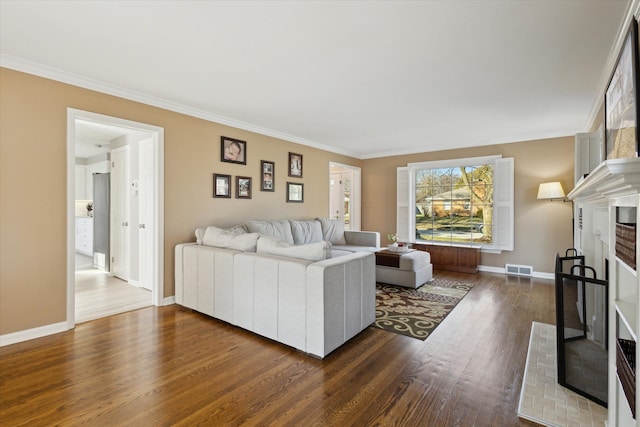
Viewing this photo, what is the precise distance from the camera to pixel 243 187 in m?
4.72

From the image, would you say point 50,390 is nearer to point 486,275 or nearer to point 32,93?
point 32,93

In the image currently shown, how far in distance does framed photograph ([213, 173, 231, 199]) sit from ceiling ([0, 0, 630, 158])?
855 mm

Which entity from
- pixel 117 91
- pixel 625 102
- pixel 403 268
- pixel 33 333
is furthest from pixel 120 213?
pixel 625 102

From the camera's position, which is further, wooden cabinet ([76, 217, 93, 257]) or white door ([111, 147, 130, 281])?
wooden cabinet ([76, 217, 93, 257])

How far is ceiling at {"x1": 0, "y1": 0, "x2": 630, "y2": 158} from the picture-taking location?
1992 mm

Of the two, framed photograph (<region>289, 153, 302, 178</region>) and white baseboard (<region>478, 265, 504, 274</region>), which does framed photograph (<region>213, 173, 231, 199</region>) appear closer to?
framed photograph (<region>289, 153, 302, 178</region>)

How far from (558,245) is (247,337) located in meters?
5.23

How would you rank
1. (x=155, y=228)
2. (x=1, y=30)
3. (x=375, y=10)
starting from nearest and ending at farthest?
1. (x=375, y=10)
2. (x=1, y=30)
3. (x=155, y=228)

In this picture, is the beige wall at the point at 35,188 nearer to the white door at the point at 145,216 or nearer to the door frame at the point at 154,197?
the door frame at the point at 154,197

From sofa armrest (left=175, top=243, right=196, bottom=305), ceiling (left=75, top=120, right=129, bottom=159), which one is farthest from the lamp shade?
ceiling (left=75, top=120, right=129, bottom=159)

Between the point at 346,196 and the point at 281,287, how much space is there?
5.45 metres

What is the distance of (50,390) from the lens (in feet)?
6.47

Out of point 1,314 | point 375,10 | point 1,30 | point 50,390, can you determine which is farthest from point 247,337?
point 1,30

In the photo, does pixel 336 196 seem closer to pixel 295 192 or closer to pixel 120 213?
pixel 295 192
